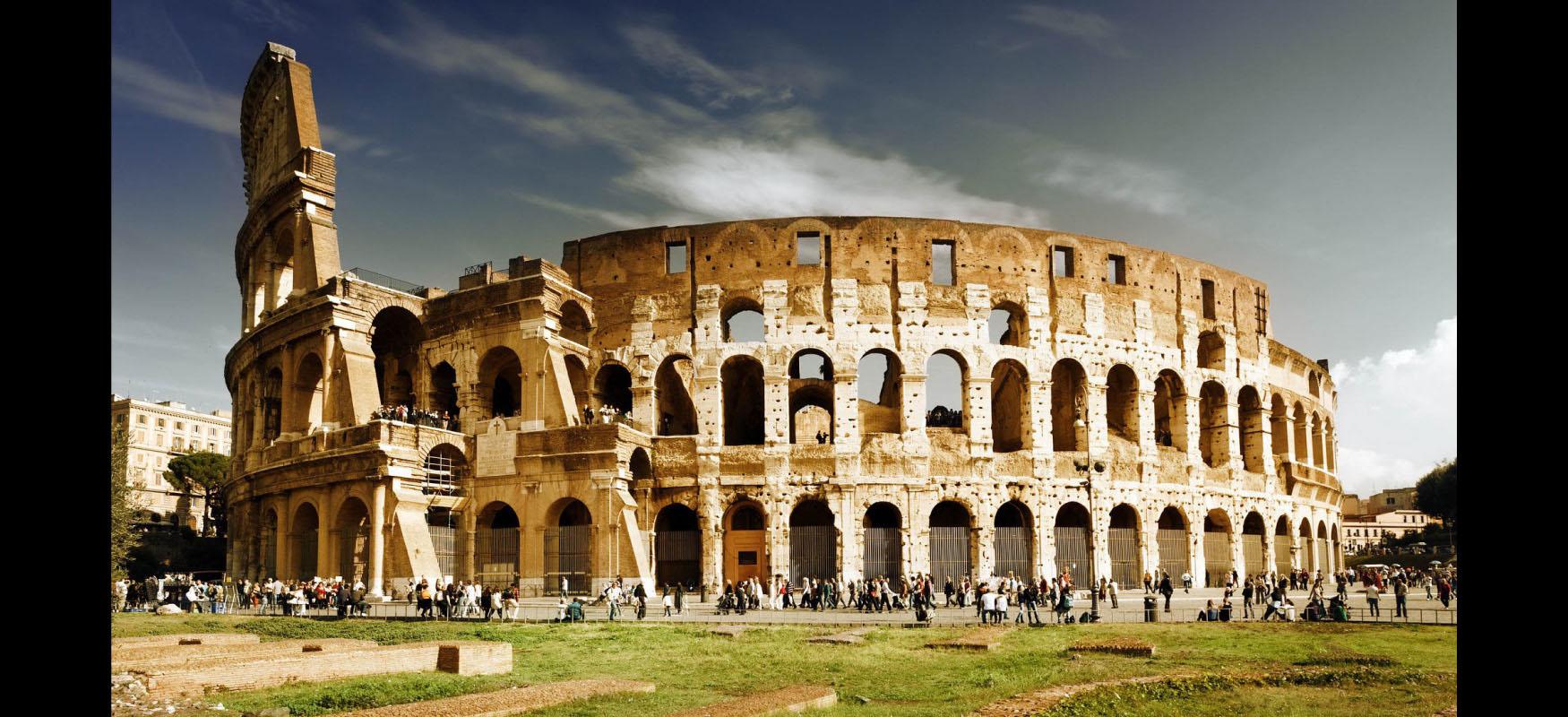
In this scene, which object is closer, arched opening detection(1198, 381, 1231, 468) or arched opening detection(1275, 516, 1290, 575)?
arched opening detection(1198, 381, 1231, 468)

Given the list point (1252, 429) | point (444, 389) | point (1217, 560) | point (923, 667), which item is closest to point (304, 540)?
point (444, 389)

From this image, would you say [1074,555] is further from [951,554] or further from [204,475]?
[204,475]

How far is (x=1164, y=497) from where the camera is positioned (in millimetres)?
34750

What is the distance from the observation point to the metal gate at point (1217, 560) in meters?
36.4

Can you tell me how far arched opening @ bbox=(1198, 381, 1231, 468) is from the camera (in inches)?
1475

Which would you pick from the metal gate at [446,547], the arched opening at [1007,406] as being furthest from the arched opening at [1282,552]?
the metal gate at [446,547]

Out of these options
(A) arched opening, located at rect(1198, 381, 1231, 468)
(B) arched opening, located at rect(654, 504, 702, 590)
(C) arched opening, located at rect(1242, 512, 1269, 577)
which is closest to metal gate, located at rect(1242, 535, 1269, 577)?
(C) arched opening, located at rect(1242, 512, 1269, 577)

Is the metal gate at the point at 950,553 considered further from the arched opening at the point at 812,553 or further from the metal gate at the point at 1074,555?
the metal gate at the point at 1074,555

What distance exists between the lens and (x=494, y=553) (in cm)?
3100

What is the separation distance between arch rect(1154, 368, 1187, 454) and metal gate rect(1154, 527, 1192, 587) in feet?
8.95

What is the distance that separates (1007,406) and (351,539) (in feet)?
64.3

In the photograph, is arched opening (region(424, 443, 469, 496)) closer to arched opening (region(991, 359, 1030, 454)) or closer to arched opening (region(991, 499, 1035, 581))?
arched opening (region(991, 499, 1035, 581))
